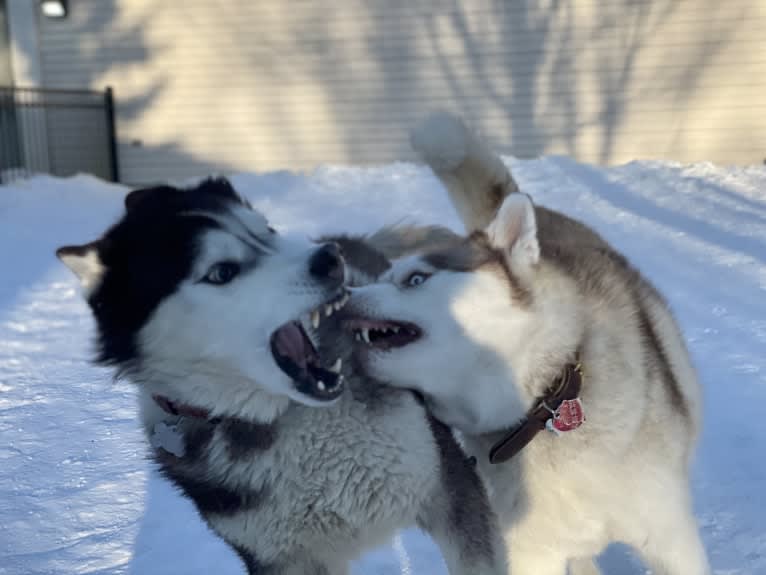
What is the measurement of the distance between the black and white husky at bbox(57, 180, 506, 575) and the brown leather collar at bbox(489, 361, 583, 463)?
15cm

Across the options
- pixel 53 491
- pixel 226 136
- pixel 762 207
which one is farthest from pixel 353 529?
pixel 226 136

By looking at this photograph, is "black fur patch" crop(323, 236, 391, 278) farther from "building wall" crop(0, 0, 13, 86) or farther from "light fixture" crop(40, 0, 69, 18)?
"building wall" crop(0, 0, 13, 86)

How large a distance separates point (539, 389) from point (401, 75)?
9021 millimetres

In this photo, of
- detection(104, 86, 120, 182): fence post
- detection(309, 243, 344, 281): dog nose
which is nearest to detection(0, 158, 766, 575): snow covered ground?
detection(309, 243, 344, 281): dog nose

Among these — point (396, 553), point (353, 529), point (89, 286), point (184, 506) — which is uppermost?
point (89, 286)

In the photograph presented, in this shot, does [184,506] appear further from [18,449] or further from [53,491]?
[18,449]

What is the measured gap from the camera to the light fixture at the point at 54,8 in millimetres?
10695

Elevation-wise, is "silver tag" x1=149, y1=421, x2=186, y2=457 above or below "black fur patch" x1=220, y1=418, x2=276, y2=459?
below

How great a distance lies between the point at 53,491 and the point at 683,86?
29.9ft

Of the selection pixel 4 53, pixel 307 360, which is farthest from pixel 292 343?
pixel 4 53

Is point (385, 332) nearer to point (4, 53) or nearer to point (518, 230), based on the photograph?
point (518, 230)

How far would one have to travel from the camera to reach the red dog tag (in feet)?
6.55

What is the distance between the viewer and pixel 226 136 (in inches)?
435

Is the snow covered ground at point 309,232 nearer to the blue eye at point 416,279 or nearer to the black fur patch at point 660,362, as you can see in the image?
the black fur patch at point 660,362
